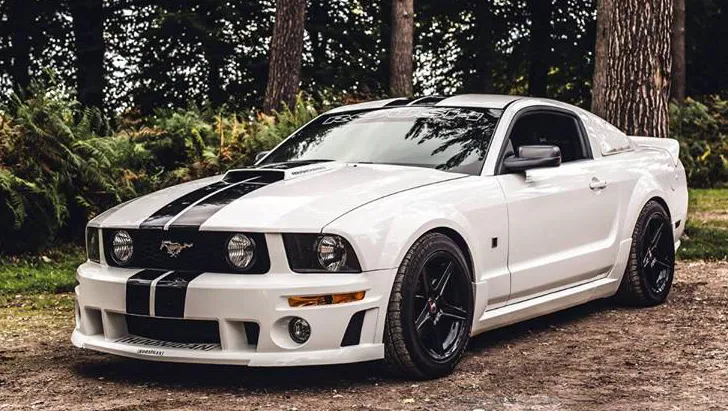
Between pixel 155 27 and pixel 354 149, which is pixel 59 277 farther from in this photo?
Result: pixel 155 27

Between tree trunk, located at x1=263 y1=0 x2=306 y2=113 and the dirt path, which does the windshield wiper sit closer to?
the dirt path

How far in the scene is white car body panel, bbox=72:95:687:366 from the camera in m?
5.10

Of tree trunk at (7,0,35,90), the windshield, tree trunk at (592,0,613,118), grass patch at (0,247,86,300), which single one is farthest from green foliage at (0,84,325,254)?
A: tree trunk at (7,0,35,90)

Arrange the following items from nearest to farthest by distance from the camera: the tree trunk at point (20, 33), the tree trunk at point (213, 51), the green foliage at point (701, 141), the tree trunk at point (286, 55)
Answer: the tree trunk at point (286, 55)
the green foliage at point (701, 141)
the tree trunk at point (213, 51)
the tree trunk at point (20, 33)

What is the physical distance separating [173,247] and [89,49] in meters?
19.9

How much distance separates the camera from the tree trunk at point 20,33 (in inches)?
971

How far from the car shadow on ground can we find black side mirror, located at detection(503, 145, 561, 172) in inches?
42.6

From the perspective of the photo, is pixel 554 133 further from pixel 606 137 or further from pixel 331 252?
pixel 331 252

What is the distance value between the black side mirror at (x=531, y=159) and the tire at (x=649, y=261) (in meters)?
1.46

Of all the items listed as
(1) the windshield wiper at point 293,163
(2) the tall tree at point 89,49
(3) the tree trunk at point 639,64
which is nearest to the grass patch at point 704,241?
(3) the tree trunk at point 639,64

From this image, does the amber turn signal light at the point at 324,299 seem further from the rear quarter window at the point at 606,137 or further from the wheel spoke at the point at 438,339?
the rear quarter window at the point at 606,137

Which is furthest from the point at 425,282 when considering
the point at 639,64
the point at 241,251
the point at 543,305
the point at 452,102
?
the point at 639,64

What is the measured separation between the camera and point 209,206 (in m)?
5.41

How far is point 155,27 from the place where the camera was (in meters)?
22.4
